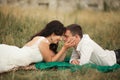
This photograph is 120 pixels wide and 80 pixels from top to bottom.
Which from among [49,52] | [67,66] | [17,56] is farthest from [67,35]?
[17,56]

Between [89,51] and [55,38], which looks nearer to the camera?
[89,51]

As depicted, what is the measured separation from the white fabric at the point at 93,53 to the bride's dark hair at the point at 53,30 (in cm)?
23

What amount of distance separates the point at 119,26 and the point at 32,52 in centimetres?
111

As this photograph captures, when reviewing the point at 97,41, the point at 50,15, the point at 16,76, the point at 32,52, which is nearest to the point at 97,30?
the point at 97,41

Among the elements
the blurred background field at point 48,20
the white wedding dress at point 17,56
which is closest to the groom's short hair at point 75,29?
the blurred background field at point 48,20

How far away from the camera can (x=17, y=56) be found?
358cm

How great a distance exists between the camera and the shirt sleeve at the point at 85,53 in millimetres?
3627

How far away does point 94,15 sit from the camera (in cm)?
416

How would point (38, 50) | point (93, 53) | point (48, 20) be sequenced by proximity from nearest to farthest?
1. point (38, 50)
2. point (93, 53)
3. point (48, 20)

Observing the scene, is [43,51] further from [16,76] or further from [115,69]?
[115,69]

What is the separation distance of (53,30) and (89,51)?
458mm

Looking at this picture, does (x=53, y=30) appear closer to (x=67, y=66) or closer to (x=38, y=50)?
(x=38, y=50)

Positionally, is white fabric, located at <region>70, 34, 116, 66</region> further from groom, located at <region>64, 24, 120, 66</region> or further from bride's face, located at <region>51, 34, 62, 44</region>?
bride's face, located at <region>51, 34, 62, 44</region>

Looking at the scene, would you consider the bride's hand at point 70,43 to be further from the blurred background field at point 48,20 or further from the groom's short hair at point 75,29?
the blurred background field at point 48,20
